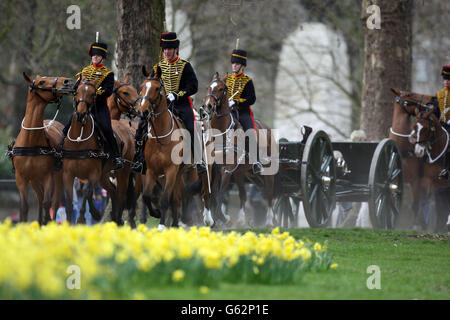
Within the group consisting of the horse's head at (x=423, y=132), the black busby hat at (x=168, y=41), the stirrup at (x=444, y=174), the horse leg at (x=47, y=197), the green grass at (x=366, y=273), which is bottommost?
the green grass at (x=366, y=273)

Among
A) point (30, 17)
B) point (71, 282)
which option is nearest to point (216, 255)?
point (71, 282)

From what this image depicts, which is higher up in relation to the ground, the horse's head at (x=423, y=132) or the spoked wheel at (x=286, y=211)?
the horse's head at (x=423, y=132)

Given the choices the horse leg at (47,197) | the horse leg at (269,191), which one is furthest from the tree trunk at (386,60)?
the horse leg at (47,197)

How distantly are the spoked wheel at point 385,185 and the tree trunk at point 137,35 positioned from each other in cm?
428

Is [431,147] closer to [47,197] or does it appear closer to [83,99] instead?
[83,99]

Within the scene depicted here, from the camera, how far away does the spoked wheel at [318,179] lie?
572 inches

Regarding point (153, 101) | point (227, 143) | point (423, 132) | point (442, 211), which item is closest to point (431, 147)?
point (423, 132)

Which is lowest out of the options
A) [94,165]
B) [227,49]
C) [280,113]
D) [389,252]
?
[389,252]

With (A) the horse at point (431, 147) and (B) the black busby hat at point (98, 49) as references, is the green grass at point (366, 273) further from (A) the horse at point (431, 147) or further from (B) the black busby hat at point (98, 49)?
(B) the black busby hat at point (98, 49)

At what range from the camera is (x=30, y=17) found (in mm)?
27234

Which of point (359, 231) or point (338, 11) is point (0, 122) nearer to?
point (338, 11)

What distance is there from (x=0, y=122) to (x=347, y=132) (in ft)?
40.3

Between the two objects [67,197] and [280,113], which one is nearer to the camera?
[67,197]

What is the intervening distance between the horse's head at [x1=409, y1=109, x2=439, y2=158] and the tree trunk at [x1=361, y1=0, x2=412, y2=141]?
3.42 m
